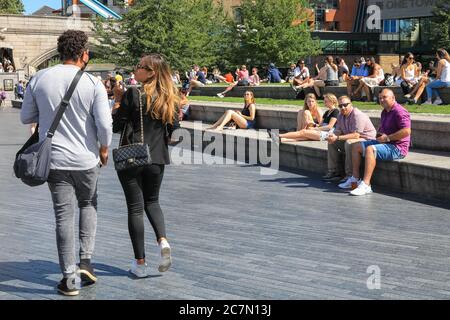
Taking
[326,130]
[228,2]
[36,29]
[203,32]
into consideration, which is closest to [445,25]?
[203,32]

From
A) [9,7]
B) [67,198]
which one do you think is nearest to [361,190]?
[67,198]

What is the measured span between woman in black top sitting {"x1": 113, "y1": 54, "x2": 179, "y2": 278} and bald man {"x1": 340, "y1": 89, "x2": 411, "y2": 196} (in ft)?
14.9

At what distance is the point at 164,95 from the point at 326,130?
7258mm

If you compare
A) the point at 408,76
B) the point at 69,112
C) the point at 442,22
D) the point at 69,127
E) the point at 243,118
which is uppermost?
the point at 442,22

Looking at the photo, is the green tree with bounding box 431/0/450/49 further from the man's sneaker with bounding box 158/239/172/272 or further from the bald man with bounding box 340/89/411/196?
the man's sneaker with bounding box 158/239/172/272

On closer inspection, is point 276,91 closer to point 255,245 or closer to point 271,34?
point 255,245

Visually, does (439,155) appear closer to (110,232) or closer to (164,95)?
(110,232)

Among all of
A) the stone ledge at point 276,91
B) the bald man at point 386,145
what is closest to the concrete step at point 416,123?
the bald man at point 386,145

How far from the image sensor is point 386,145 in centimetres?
998

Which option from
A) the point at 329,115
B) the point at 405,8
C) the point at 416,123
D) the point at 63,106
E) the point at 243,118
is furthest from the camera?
the point at 405,8

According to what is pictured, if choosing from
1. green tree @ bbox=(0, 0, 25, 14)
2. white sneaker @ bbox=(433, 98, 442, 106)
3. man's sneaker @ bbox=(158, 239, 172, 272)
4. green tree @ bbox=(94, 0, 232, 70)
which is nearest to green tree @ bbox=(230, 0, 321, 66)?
green tree @ bbox=(94, 0, 232, 70)

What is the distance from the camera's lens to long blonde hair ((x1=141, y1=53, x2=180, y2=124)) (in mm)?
5660

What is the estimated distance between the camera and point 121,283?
18.5 ft

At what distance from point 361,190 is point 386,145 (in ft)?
2.60
